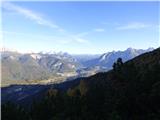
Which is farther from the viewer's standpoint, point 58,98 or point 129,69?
point 58,98

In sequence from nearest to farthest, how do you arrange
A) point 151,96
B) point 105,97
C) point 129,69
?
point 151,96 < point 105,97 < point 129,69

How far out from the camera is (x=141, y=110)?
187 feet

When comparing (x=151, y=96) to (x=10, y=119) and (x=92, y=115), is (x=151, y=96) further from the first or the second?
(x=10, y=119)

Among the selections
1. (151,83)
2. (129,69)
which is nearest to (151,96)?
(151,83)

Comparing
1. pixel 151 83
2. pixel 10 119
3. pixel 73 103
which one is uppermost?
pixel 151 83

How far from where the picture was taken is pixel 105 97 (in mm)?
64500

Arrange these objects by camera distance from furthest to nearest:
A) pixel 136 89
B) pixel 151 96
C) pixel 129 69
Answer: pixel 129 69 → pixel 136 89 → pixel 151 96

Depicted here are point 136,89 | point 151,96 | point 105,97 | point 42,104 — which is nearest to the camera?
point 151,96

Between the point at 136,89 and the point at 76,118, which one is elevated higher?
the point at 136,89

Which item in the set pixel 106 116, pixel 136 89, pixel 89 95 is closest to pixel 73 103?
pixel 89 95

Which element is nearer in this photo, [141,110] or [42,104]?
[141,110]

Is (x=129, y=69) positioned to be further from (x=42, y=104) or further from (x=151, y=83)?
(x=42, y=104)

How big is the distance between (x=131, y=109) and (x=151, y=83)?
29.8 feet

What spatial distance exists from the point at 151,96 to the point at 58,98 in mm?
31422
